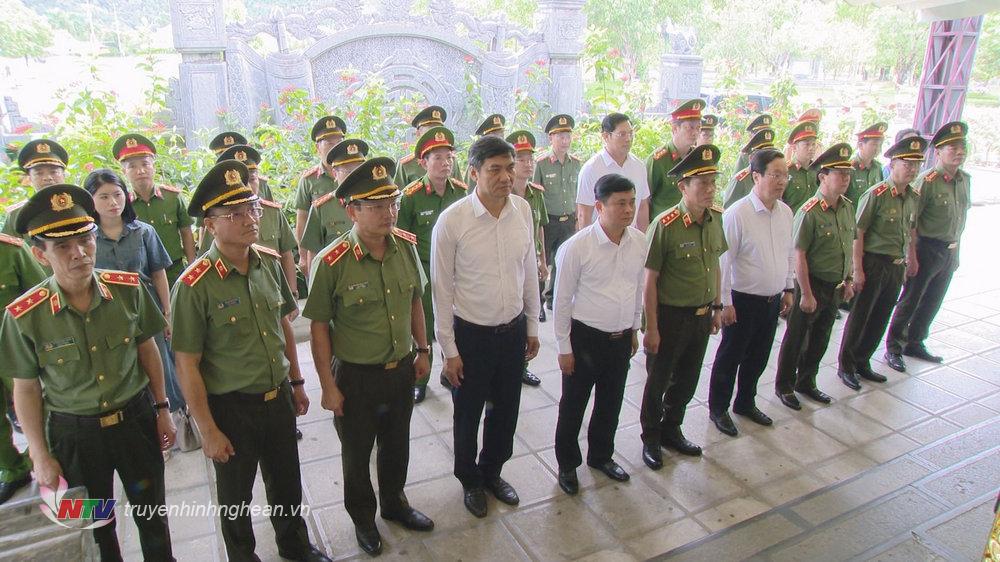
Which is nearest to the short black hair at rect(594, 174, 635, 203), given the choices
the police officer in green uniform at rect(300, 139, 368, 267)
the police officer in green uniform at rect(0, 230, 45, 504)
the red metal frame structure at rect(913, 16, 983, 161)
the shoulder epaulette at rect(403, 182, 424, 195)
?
the shoulder epaulette at rect(403, 182, 424, 195)

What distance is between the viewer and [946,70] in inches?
268

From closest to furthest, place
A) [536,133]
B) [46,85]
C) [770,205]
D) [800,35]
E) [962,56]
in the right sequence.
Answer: [770,205] → [46,85] → [962,56] → [536,133] → [800,35]

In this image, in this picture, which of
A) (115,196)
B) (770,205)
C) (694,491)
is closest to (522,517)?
(694,491)

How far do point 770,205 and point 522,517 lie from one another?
209 cm

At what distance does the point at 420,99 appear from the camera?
680cm

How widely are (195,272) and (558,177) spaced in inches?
135

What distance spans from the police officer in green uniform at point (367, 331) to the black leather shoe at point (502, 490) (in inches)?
21.1

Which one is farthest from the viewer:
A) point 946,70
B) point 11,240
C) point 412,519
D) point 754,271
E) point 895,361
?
point 946,70

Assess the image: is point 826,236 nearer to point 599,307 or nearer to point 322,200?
point 599,307

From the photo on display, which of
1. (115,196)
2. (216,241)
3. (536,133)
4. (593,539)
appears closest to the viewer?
(216,241)

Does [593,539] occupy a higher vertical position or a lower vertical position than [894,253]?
lower

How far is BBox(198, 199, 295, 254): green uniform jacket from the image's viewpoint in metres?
3.68

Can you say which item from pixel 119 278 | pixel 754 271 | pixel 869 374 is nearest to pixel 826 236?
pixel 754 271

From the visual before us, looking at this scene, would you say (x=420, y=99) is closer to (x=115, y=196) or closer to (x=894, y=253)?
(x=115, y=196)
